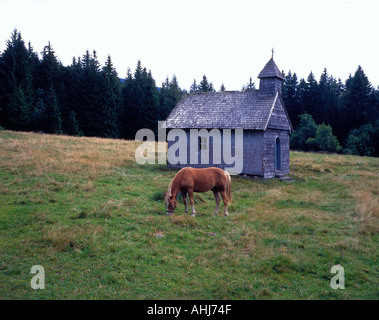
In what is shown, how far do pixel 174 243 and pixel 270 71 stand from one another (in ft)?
61.1

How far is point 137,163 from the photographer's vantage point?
25219mm

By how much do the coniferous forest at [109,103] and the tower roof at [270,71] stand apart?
29.2 metres

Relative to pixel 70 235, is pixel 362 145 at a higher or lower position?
higher

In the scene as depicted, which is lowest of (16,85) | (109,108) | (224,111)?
(224,111)

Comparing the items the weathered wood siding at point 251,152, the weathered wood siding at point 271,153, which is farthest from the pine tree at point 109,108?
the weathered wood siding at point 271,153

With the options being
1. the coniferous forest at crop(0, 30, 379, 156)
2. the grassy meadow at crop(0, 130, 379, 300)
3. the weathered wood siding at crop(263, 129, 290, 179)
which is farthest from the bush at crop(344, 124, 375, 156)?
the grassy meadow at crop(0, 130, 379, 300)

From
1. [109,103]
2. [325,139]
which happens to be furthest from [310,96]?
[109,103]

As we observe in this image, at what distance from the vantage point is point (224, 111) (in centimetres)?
2425

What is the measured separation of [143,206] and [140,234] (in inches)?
137

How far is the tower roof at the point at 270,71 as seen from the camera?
23.3 meters

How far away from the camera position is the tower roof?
23.3m

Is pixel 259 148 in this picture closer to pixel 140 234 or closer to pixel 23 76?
pixel 140 234

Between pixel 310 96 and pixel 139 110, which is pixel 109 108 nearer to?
pixel 139 110

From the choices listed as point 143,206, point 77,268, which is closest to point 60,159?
point 143,206
